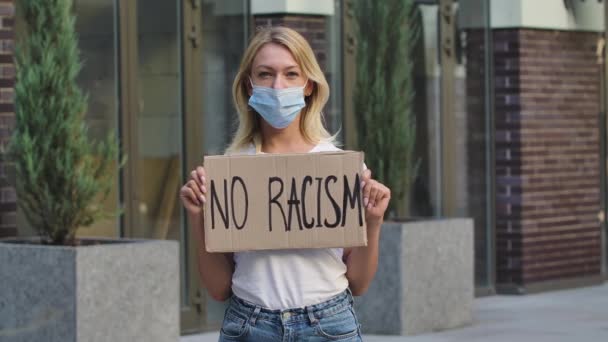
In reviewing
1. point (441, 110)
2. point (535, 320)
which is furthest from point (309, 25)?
point (535, 320)

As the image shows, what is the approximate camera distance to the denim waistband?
370 cm

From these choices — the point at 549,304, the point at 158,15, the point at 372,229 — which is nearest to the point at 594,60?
the point at 549,304

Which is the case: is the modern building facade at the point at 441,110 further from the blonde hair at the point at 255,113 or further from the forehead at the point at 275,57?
the forehead at the point at 275,57

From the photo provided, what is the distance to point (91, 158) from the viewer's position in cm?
828

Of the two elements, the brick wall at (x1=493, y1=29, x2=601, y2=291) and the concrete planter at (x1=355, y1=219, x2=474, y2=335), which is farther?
the brick wall at (x1=493, y1=29, x2=601, y2=291)

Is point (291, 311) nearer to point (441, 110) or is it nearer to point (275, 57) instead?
point (275, 57)

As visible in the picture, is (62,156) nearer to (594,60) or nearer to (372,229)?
(372,229)

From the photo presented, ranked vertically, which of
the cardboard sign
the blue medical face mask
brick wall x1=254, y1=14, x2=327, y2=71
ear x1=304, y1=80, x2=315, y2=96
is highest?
brick wall x1=254, y1=14, x2=327, y2=71

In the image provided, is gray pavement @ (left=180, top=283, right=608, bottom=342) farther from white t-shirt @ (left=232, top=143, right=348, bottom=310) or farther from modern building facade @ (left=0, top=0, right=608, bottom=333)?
white t-shirt @ (left=232, top=143, right=348, bottom=310)

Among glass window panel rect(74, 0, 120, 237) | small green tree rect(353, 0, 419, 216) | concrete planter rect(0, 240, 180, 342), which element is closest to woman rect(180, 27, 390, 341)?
concrete planter rect(0, 240, 180, 342)

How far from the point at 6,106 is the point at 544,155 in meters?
6.01

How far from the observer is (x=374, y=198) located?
12.3ft

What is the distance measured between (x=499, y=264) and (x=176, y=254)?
17.3 ft

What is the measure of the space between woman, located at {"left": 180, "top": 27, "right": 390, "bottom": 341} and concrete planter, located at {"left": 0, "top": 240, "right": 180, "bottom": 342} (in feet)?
13.0
